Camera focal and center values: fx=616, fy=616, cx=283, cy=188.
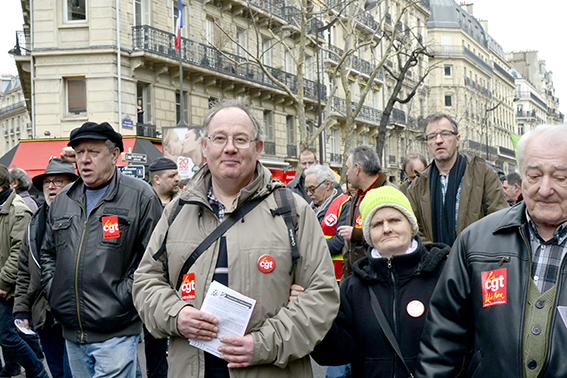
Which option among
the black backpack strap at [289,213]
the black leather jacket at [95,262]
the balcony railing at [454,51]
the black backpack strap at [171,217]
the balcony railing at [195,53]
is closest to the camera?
the black backpack strap at [289,213]

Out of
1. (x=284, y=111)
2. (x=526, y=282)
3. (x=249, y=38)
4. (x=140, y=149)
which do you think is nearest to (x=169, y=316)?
(x=526, y=282)

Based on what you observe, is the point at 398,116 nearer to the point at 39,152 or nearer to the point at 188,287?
the point at 39,152

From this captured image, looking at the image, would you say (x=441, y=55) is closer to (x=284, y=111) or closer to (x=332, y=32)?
(x=332, y=32)

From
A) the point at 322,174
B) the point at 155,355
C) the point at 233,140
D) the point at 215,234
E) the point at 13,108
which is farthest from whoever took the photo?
the point at 13,108

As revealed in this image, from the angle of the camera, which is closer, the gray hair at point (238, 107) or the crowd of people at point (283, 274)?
the crowd of people at point (283, 274)

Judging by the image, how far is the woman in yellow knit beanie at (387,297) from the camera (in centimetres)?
310

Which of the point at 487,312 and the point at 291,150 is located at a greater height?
the point at 291,150

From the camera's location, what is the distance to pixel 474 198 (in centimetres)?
502

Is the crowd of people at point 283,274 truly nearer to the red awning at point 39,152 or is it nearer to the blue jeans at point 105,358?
the blue jeans at point 105,358

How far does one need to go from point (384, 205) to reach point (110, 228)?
6.17 feet

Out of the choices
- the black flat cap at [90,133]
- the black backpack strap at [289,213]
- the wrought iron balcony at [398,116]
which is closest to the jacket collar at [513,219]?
the black backpack strap at [289,213]

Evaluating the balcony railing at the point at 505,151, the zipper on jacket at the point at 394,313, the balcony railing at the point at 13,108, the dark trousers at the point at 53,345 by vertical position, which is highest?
the balcony railing at the point at 13,108

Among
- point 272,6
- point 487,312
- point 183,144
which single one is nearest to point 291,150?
point 272,6

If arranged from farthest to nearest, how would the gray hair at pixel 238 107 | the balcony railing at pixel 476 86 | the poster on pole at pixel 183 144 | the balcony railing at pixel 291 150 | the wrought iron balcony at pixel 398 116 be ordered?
the balcony railing at pixel 476 86 < the wrought iron balcony at pixel 398 116 < the balcony railing at pixel 291 150 < the poster on pole at pixel 183 144 < the gray hair at pixel 238 107
